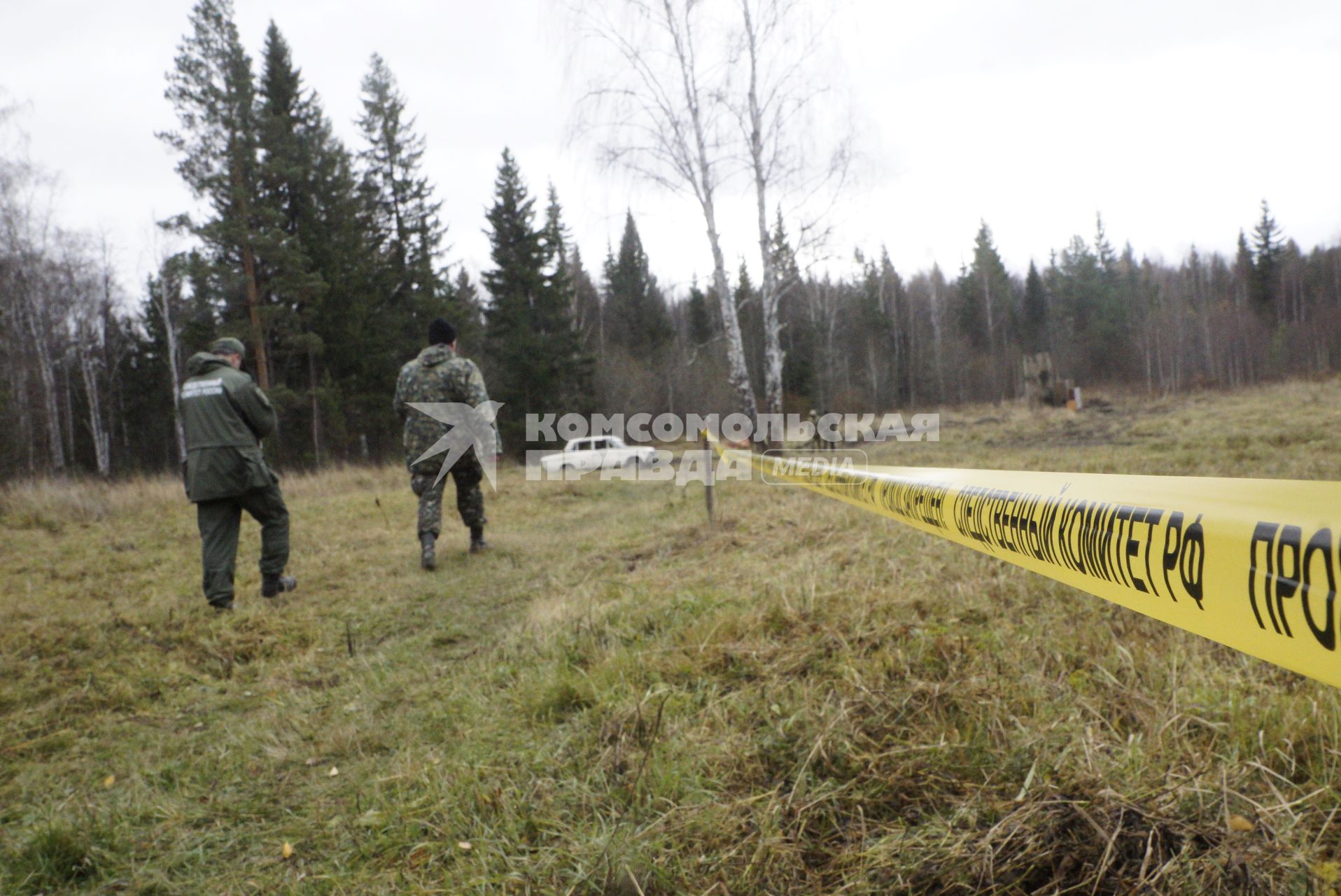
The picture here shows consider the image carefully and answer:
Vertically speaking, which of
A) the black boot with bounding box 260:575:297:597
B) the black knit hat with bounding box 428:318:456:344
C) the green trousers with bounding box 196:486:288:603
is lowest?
the black boot with bounding box 260:575:297:597

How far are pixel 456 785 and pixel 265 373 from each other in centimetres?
2061

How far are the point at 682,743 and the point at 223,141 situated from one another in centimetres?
2371

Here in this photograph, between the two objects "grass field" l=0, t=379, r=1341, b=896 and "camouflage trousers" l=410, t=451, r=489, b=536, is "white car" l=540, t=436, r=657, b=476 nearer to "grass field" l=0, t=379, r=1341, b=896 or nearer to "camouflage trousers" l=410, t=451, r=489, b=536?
"camouflage trousers" l=410, t=451, r=489, b=536

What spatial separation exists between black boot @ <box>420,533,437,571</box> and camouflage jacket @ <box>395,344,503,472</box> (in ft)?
1.84

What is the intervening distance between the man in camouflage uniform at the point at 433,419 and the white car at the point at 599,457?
36.4ft

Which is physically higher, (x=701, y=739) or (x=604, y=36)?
(x=604, y=36)

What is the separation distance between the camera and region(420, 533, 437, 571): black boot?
220 inches

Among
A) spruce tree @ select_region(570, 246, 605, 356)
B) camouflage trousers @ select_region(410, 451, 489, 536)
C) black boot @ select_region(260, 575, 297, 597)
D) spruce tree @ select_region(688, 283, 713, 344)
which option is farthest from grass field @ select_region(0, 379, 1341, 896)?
spruce tree @ select_region(688, 283, 713, 344)

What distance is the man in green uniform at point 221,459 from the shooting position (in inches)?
169

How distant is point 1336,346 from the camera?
4034 cm

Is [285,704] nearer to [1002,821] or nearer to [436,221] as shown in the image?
[1002,821]

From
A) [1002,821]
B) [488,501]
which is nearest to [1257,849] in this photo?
[1002,821]

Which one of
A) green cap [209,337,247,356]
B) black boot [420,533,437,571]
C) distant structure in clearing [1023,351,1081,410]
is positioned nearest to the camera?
green cap [209,337,247,356]

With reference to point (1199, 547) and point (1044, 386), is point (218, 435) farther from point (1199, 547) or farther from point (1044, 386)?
point (1044, 386)
